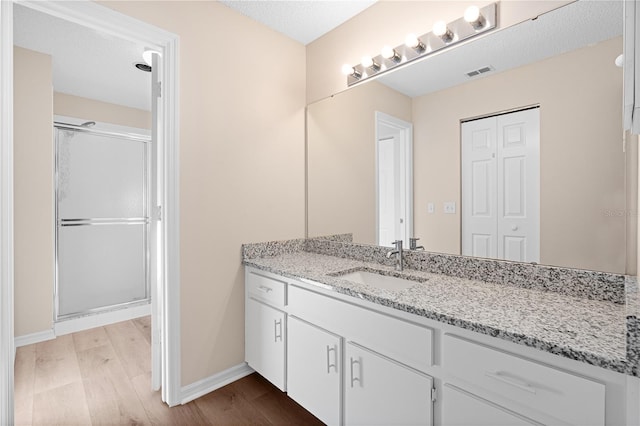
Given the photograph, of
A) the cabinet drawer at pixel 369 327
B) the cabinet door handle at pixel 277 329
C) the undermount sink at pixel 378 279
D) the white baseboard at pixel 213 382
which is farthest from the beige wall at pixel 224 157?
the undermount sink at pixel 378 279

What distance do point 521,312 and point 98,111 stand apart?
422 centimetres

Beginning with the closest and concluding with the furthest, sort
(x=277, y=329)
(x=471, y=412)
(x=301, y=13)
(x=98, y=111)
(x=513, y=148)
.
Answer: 1. (x=471, y=412)
2. (x=513, y=148)
3. (x=277, y=329)
4. (x=301, y=13)
5. (x=98, y=111)

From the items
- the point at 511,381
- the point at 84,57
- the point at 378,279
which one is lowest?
the point at 511,381

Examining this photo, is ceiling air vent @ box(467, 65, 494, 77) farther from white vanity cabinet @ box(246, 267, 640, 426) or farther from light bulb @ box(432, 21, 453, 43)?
white vanity cabinet @ box(246, 267, 640, 426)

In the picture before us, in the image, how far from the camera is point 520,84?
1.48 metres

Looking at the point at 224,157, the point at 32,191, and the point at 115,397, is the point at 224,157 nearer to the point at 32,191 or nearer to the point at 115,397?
the point at 115,397

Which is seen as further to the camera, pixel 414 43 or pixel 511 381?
pixel 414 43

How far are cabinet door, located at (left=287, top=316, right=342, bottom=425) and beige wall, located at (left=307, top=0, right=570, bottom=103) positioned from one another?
1643 mm

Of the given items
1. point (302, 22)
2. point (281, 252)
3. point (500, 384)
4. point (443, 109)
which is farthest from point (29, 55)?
point (500, 384)

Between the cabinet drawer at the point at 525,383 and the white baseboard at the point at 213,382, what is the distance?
150 cm

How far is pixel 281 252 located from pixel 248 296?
1.28 ft

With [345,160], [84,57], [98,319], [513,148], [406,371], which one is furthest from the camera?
[98,319]

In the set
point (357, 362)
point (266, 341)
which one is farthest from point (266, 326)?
point (357, 362)

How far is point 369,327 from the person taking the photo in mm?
1374
